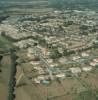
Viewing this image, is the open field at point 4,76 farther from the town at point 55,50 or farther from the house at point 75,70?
the house at point 75,70

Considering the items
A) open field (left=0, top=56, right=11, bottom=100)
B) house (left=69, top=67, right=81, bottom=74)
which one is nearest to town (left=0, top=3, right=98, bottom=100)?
house (left=69, top=67, right=81, bottom=74)

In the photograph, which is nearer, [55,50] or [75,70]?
[75,70]

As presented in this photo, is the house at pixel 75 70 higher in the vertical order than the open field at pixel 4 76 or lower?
lower

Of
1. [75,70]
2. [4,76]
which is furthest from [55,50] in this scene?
[4,76]

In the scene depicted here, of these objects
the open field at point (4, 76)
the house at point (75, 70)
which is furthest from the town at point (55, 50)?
the open field at point (4, 76)

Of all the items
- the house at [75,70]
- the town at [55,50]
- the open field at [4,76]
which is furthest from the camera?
the house at [75,70]

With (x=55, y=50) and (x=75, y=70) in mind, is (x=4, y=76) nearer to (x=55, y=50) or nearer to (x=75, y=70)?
(x=75, y=70)

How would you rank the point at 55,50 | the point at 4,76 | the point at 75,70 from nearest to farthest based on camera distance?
the point at 4,76
the point at 75,70
the point at 55,50

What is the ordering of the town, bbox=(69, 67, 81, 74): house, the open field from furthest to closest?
bbox=(69, 67, 81, 74): house → the town → the open field

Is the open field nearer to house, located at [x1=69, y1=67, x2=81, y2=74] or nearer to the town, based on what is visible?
the town

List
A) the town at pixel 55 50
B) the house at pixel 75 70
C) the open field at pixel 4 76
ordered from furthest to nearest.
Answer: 1. the house at pixel 75 70
2. the town at pixel 55 50
3. the open field at pixel 4 76

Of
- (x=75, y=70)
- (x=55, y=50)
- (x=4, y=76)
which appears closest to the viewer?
(x=4, y=76)
